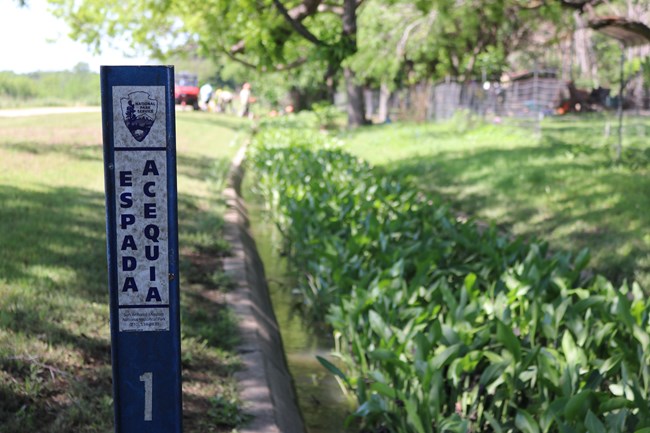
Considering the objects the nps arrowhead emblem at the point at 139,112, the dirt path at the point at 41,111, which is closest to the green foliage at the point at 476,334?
the nps arrowhead emblem at the point at 139,112

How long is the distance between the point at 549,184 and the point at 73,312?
311 inches

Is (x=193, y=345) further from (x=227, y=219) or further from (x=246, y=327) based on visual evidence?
(x=227, y=219)

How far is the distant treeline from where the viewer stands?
1809 cm

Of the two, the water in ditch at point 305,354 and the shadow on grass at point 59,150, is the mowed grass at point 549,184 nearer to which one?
the water in ditch at point 305,354

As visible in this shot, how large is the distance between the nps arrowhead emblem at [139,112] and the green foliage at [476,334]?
1.97m

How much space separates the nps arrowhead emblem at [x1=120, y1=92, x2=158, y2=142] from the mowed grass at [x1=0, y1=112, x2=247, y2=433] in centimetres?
176

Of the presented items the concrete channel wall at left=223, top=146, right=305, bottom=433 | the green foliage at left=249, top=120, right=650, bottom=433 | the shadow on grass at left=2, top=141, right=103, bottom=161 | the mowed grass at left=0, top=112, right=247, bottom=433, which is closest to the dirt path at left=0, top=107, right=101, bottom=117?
the shadow on grass at left=2, top=141, right=103, bottom=161

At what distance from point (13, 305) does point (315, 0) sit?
8.44 meters

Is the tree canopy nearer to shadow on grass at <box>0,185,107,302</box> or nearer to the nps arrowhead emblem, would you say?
shadow on grass at <box>0,185,107,302</box>

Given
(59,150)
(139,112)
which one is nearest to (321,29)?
(59,150)

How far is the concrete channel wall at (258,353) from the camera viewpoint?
4.49m

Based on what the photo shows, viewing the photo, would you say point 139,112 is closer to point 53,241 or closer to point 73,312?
point 73,312

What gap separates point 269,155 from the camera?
1588 cm

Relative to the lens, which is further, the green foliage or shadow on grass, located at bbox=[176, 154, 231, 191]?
shadow on grass, located at bbox=[176, 154, 231, 191]
